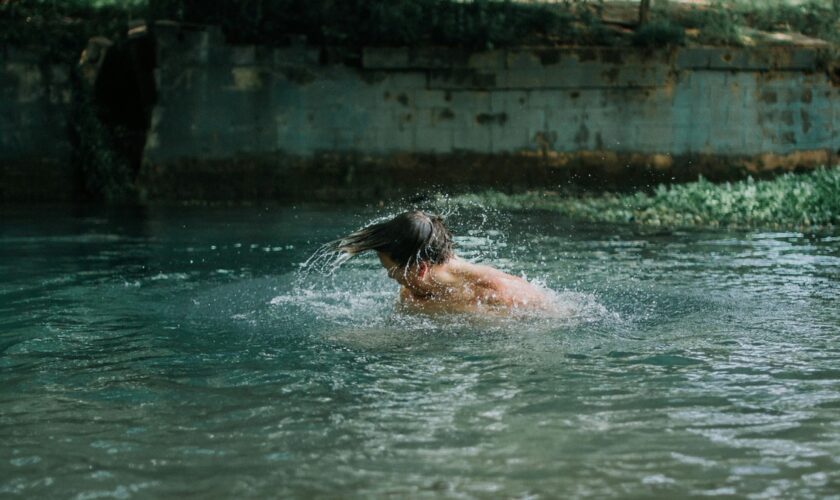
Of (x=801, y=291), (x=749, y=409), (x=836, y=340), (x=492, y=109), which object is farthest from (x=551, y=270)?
(x=492, y=109)

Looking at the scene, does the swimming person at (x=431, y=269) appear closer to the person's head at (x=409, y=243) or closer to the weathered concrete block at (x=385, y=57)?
the person's head at (x=409, y=243)

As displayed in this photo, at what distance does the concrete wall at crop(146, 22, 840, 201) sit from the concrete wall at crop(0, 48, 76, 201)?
1.61m

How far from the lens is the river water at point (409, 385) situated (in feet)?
13.4

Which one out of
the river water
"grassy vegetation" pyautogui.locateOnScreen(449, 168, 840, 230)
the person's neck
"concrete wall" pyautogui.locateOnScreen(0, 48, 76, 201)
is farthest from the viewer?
"concrete wall" pyautogui.locateOnScreen(0, 48, 76, 201)

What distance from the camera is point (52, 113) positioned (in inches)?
672

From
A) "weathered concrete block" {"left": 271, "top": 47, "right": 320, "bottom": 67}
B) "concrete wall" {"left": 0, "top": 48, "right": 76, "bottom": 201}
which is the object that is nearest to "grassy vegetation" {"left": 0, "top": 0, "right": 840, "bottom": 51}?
"weathered concrete block" {"left": 271, "top": 47, "right": 320, "bottom": 67}

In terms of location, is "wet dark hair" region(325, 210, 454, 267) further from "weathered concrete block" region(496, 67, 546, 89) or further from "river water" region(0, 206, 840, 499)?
"weathered concrete block" region(496, 67, 546, 89)

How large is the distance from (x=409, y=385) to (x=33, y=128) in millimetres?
13444

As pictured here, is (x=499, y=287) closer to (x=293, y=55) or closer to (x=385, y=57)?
(x=385, y=57)

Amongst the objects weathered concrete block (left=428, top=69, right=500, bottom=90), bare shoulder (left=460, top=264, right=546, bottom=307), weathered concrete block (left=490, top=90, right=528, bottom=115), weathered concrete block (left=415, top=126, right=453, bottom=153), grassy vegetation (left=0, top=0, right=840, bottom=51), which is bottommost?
bare shoulder (left=460, top=264, right=546, bottom=307)

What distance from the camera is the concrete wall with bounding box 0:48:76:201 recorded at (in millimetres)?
16906

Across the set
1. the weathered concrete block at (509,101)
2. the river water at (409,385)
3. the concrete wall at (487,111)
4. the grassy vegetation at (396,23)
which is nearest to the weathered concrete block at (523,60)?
the concrete wall at (487,111)

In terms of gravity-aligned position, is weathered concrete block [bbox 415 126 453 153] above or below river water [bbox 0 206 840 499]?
above

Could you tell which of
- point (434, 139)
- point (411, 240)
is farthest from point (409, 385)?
point (434, 139)
